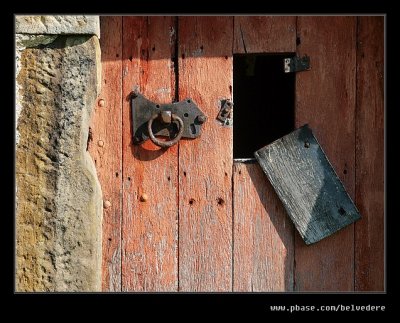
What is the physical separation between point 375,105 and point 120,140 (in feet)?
3.03

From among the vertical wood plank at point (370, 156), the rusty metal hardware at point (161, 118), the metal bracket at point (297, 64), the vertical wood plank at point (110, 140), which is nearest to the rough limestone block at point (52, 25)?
the vertical wood plank at point (110, 140)

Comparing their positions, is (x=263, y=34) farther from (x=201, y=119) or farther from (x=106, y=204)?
(x=106, y=204)

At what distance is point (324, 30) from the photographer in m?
2.27

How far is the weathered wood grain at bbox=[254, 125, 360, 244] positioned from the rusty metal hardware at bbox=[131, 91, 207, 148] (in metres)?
0.27

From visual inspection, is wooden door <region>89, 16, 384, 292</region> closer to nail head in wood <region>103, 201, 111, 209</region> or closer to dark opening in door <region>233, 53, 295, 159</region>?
nail head in wood <region>103, 201, 111, 209</region>

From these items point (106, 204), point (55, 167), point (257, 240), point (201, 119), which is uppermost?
point (201, 119)

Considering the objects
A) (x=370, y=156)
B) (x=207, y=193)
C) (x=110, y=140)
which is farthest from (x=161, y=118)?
(x=370, y=156)

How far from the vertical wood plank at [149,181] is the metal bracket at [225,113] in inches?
7.2

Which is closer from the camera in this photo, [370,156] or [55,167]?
[55,167]

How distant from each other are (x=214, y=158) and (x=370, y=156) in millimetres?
561

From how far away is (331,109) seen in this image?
2275 mm

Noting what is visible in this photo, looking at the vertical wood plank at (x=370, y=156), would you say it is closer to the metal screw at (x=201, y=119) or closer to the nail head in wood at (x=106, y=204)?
the metal screw at (x=201, y=119)

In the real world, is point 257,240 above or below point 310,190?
below

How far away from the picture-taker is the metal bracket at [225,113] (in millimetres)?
2262
